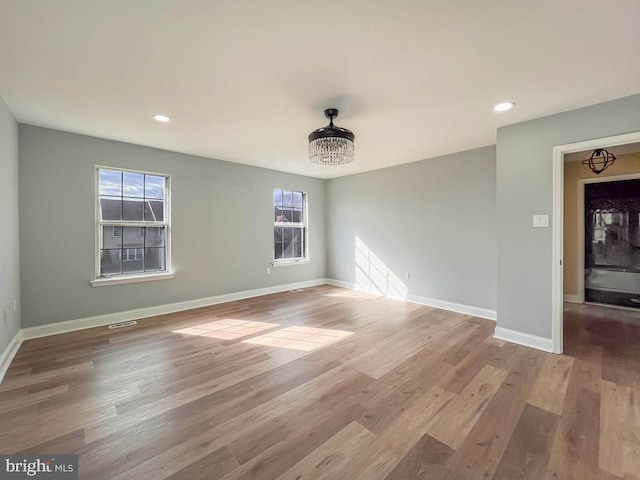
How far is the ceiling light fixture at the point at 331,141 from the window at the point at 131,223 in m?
2.72

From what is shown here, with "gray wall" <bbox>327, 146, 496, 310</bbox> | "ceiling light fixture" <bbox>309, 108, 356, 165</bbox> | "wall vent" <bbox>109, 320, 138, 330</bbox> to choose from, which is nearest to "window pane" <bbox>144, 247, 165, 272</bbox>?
"wall vent" <bbox>109, 320, 138, 330</bbox>

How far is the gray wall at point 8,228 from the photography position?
244 cm

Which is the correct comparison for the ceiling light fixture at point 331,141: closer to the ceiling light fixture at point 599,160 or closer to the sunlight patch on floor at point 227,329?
the sunlight patch on floor at point 227,329

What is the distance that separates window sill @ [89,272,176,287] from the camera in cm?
352

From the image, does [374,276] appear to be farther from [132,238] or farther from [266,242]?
[132,238]

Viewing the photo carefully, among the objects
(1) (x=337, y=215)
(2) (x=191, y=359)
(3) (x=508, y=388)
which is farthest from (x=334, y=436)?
(1) (x=337, y=215)

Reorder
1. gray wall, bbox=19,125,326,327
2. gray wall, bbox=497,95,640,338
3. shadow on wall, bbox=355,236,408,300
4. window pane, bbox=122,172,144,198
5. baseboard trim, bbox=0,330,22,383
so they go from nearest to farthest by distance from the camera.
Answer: baseboard trim, bbox=0,330,22,383 → gray wall, bbox=497,95,640,338 → gray wall, bbox=19,125,326,327 → window pane, bbox=122,172,144,198 → shadow on wall, bbox=355,236,408,300

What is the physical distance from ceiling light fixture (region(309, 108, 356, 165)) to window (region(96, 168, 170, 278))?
2.72 metres

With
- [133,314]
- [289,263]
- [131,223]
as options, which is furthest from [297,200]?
[133,314]

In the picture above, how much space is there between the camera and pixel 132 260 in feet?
12.8

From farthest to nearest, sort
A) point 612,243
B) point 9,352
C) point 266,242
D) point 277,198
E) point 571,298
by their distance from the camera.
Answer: point 277,198, point 266,242, point 571,298, point 612,243, point 9,352

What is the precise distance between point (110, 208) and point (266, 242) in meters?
2.46

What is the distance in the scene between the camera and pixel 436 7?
146 centimetres

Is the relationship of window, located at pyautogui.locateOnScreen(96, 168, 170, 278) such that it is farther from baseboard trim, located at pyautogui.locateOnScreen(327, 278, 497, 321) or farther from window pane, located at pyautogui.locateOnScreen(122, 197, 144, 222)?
baseboard trim, located at pyautogui.locateOnScreen(327, 278, 497, 321)
